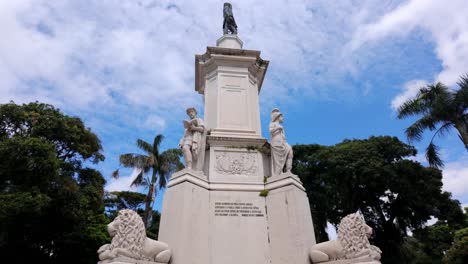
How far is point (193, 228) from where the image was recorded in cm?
636

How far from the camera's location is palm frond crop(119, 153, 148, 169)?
80.2 feet

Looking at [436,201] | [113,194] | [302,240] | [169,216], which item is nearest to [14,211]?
[169,216]

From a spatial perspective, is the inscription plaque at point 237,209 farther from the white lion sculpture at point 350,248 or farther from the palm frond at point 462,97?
the palm frond at point 462,97

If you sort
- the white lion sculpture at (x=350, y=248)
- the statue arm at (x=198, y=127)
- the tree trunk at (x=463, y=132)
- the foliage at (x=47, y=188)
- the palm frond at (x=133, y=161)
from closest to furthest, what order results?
the white lion sculpture at (x=350, y=248) → the statue arm at (x=198, y=127) → the foliage at (x=47, y=188) → the tree trunk at (x=463, y=132) → the palm frond at (x=133, y=161)

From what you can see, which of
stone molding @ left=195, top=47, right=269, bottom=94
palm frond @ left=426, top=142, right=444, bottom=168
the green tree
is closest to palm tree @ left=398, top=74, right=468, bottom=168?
palm frond @ left=426, top=142, right=444, bottom=168

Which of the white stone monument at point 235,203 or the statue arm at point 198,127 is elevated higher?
the statue arm at point 198,127

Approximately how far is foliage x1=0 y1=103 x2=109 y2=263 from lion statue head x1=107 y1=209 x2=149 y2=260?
38.0ft

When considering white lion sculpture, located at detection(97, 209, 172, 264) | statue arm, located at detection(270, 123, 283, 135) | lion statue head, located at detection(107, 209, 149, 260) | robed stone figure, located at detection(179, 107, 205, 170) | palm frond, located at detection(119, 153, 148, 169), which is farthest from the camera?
→ palm frond, located at detection(119, 153, 148, 169)

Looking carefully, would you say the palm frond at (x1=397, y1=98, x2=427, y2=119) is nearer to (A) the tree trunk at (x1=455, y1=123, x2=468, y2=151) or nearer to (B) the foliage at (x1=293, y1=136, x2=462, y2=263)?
(A) the tree trunk at (x1=455, y1=123, x2=468, y2=151)

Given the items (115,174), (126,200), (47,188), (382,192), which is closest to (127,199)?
(126,200)

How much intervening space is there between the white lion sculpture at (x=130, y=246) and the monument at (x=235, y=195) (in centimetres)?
38

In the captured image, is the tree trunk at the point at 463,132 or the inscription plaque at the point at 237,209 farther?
the tree trunk at the point at 463,132

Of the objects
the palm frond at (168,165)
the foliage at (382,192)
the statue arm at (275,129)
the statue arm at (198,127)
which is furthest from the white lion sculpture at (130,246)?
the foliage at (382,192)

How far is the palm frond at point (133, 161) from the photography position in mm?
24453
